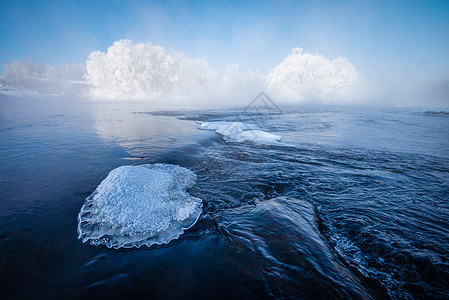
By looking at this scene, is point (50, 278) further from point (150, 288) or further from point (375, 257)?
point (375, 257)

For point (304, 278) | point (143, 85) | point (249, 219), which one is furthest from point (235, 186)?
point (143, 85)

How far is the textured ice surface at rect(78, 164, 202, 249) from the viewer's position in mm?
2064

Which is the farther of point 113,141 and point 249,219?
point 113,141

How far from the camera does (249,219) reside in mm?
2359

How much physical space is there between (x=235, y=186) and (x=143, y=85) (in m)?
49.6

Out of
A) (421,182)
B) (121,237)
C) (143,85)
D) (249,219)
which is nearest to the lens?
(121,237)

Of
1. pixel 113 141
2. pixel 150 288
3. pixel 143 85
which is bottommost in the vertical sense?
pixel 150 288

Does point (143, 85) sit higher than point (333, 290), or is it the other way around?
point (143, 85)

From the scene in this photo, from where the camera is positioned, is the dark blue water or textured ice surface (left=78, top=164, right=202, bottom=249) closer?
the dark blue water

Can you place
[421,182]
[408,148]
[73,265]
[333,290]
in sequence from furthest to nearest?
[408,148] → [421,182] → [73,265] → [333,290]

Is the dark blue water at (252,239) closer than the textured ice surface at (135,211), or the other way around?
the dark blue water at (252,239)

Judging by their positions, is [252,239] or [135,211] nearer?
[252,239]

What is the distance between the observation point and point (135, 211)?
2.39 metres

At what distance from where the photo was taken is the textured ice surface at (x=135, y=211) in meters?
2.06
